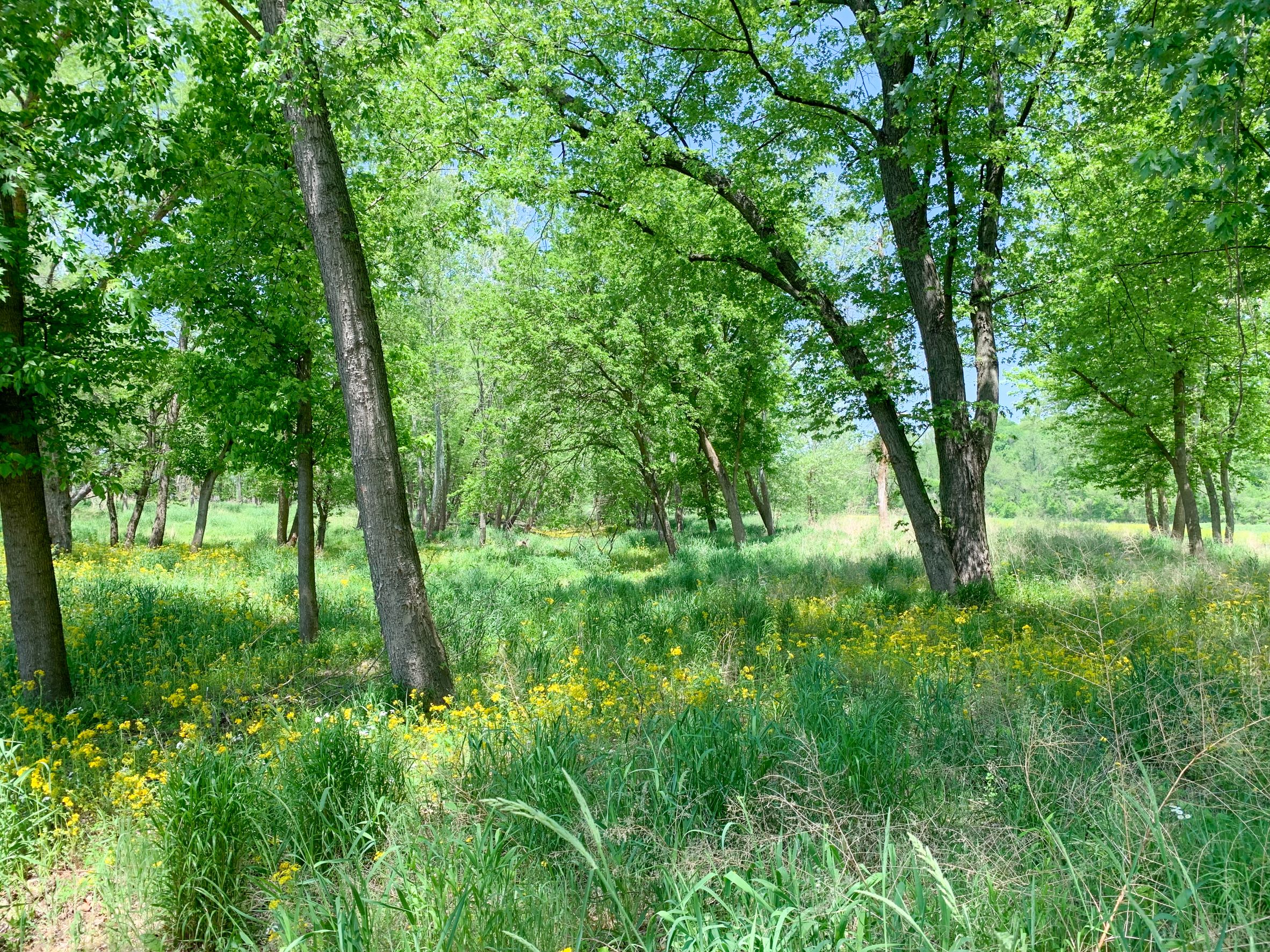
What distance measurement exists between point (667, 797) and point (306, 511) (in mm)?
6388

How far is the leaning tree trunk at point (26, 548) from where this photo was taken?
15.8 feet

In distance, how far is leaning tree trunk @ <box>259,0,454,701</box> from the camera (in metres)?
4.89

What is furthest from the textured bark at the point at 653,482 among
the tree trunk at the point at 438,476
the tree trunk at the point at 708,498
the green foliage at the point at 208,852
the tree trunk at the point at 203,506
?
the green foliage at the point at 208,852

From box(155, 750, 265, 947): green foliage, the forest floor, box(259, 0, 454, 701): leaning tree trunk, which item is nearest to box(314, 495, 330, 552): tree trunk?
the forest floor

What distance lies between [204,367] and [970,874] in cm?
832

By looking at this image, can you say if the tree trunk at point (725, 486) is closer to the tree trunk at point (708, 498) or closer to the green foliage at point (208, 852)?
the tree trunk at point (708, 498)

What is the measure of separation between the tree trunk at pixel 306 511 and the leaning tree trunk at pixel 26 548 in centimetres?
222

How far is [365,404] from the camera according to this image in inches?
192

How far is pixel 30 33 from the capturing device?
424cm

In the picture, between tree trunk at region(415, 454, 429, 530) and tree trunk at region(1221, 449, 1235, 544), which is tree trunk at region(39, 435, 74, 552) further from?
tree trunk at region(1221, 449, 1235, 544)

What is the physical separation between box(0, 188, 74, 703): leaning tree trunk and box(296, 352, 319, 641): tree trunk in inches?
87.3

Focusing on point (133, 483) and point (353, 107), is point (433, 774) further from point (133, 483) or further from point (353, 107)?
point (133, 483)

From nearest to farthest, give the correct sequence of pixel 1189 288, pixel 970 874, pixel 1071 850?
pixel 970 874 < pixel 1071 850 < pixel 1189 288

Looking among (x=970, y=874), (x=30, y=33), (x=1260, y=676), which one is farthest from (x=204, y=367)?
(x=1260, y=676)
